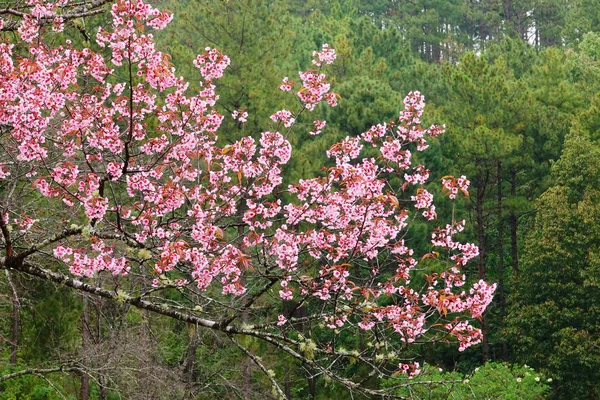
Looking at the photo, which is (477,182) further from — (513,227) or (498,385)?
(498,385)

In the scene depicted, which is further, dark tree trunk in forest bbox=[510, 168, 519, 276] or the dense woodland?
dark tree trunk in forest bbox=[510, 168, 519, 276]

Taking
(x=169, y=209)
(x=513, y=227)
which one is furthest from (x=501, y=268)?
(x=169, y=209)

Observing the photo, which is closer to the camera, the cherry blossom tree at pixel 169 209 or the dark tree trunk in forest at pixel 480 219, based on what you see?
the cherry blossom tree at pixel 169 209

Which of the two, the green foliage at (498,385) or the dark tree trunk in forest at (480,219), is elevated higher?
the dark tree trunk in forest at (480,219)

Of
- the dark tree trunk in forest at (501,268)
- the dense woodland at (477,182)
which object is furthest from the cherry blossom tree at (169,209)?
the dark tree trunk in forest at (501,268)

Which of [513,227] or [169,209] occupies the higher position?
[513,227]

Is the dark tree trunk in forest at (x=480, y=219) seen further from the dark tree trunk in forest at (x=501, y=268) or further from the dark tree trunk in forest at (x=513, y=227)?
the dark tree trunk in forest at (x=513, y=227)

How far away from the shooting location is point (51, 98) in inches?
208

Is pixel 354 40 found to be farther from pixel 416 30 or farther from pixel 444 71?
pixel 416 30

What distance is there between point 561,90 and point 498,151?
11.2 feet

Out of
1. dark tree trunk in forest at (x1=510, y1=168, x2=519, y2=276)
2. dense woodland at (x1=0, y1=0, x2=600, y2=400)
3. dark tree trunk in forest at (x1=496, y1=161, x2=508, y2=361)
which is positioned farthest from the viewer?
dark tree trunk in forest at (x1=510, y1=168, x2=519, y2=276)

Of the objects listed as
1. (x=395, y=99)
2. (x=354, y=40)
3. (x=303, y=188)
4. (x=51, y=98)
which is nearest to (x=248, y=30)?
(x=395, y=99)

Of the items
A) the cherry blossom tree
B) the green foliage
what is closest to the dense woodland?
the green foliage

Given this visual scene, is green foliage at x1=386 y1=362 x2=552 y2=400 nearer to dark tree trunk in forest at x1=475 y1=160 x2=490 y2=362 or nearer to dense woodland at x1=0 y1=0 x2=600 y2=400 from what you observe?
dense woodland at x1=0 y1=0 x2=600 y2=400
